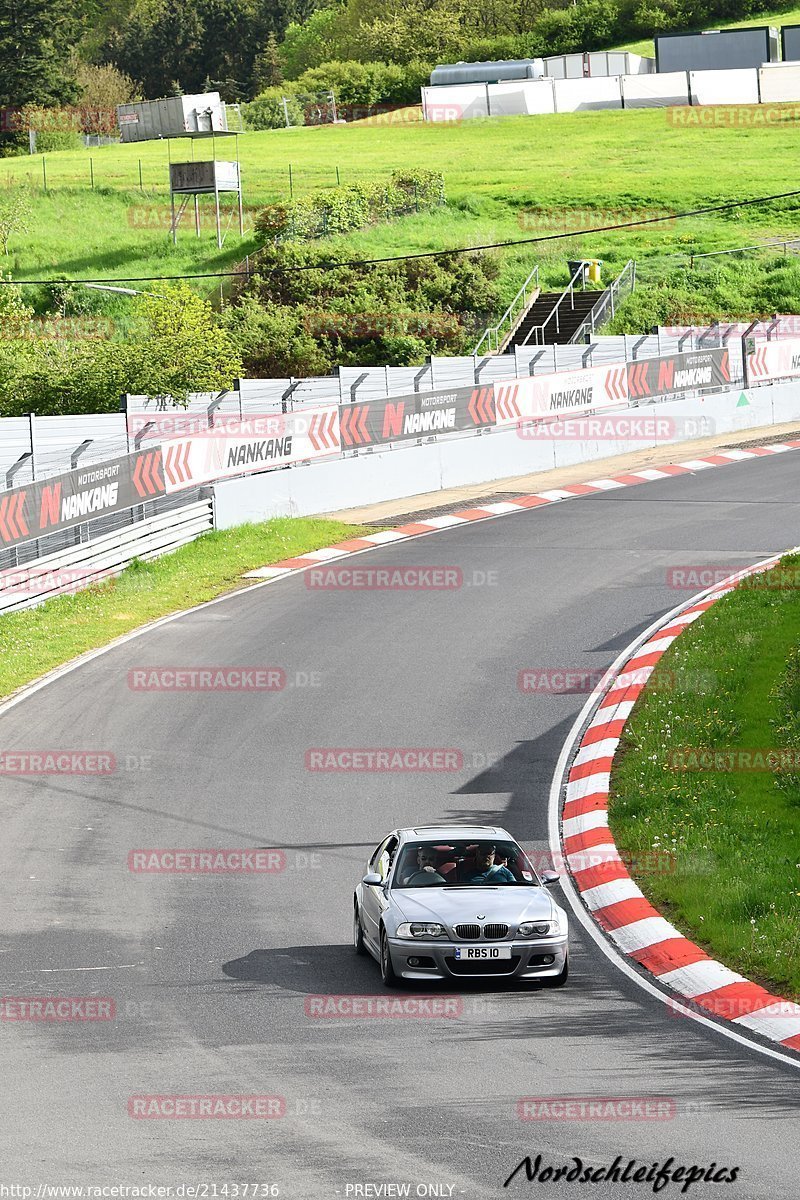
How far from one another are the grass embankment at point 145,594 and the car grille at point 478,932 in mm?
11329

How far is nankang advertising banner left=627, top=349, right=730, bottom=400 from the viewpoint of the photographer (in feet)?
136

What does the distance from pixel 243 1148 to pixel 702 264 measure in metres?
57.8

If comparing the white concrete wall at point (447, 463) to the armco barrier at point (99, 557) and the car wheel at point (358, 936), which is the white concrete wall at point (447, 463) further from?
the car wheel at point (358, 936)

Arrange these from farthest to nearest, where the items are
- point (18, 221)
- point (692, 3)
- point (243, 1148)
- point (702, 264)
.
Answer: point (692, 3)
point (18, 221)
point (702, 264)
point (243, 1148)

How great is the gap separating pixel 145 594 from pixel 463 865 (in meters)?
14.8

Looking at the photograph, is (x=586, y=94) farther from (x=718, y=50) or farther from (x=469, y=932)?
(x=469, y=932)

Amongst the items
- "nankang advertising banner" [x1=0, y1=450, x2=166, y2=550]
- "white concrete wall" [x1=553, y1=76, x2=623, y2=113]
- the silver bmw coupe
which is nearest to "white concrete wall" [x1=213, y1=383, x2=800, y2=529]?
"nankang advertising banner" [x1=0, y1=450, x2=166, y2=550]

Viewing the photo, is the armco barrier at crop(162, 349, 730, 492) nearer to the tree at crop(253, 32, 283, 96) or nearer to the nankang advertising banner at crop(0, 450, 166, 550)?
the nankang advertising banner at crop(0, 450, 166, 550)

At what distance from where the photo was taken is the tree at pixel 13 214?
68.0m

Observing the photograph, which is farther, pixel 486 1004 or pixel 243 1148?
pixel 486 1004

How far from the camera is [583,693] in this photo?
2053cm

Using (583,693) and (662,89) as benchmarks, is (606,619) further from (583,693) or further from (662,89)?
(662,89)

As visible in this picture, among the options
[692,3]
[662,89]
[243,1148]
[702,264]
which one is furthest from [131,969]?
[692,3]

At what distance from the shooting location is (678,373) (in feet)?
139
